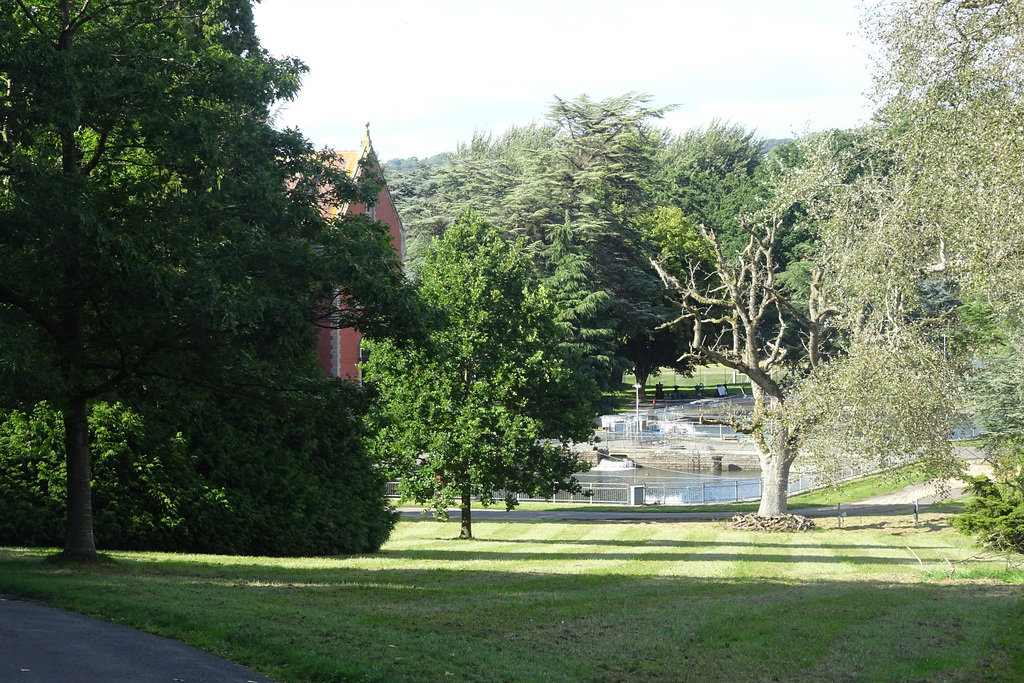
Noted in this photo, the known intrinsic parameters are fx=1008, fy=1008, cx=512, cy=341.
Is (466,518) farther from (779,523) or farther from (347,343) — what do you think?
(347,343)

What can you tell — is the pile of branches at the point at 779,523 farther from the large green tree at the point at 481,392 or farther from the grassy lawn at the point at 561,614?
the grassy lawn at the point at 561,614

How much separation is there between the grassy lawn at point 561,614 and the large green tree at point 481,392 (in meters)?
5.47

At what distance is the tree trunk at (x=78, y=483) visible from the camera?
16.0m

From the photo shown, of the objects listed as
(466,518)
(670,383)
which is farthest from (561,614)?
(670,383)

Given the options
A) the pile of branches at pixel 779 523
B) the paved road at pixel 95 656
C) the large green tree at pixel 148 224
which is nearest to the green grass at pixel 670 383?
the pile of branches at pixel 779 523

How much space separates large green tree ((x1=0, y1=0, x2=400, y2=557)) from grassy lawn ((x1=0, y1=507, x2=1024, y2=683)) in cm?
316

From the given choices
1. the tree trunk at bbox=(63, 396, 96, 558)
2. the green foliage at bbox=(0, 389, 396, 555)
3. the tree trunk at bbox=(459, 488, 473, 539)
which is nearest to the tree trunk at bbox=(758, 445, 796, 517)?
the tree trunk at bbox=(459, 488, 473, 539)

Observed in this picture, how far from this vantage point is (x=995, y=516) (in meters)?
23.3

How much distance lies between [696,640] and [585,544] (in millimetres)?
16722

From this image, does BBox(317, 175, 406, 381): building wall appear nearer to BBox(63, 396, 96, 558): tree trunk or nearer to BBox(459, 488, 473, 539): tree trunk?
BBox(459, 488, 473, 539): tree trunk

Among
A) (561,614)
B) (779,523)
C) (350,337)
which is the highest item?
(350,337)

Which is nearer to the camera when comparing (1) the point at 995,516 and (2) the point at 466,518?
(1) the point at 995,516

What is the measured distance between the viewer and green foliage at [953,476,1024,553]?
2244cm

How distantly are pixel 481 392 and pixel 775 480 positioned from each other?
10827 mm
